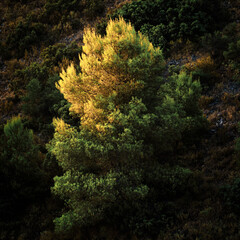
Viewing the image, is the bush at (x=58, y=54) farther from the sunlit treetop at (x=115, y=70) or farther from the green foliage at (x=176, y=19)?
the sunlit treetop at (x=115, y=70)

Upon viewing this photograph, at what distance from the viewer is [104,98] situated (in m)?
7.81

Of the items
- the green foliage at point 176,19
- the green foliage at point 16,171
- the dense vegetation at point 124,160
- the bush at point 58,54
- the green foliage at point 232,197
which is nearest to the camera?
the green foliage at point 232,197

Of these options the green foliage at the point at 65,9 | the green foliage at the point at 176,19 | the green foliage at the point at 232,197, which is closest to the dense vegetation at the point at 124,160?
the green foliage at the point at 232,197

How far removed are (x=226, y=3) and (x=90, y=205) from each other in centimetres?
2074

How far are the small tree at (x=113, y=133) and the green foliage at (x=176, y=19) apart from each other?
1092cm

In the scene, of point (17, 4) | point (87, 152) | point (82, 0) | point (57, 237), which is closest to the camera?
point (87, 152)

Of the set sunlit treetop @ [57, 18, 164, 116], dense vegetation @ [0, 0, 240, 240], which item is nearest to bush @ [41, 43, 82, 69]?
dense vegetation @ [0, 0, 240, 240]

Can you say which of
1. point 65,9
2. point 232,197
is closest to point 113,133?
point 232,197

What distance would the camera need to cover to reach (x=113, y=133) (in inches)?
298

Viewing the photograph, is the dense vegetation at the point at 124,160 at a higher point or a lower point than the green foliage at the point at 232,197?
higher

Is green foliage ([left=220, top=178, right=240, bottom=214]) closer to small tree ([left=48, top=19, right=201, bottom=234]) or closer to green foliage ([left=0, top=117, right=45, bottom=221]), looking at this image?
small tree ([left=48, top=19, right=201, bottom=234])

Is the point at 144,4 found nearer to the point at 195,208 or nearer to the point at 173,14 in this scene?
the point at 173,14

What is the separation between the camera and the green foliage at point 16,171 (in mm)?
8766

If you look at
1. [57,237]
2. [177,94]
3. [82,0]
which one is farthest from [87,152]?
[82,0]
